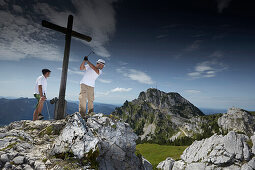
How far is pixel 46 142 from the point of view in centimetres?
725

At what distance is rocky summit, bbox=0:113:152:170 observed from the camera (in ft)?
17.5

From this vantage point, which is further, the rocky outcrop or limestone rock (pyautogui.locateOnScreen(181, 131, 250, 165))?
limestone rock (pyautogui.locateOnScreen(181, 131, 250, 165))

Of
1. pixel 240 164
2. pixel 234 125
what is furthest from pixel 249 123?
pixel 240 164

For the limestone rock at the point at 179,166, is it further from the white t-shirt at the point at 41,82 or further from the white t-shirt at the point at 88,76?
the white t-shirt at the point at 41,82

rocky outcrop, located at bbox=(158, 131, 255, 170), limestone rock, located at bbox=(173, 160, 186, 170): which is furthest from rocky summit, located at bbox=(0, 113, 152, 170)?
limestone rock, located at bbox=(173, 160, 186, 170)

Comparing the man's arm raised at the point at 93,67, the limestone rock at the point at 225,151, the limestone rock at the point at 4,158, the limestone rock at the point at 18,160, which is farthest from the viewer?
the limestone rock at the point at 225,151

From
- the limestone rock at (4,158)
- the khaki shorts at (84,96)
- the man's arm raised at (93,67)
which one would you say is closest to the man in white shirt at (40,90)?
the khaki shorts at (84,96)

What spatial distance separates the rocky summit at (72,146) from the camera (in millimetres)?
5328

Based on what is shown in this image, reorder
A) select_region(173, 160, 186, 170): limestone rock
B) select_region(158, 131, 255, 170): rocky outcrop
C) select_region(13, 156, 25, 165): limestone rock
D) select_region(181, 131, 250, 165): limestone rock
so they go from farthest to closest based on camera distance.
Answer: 1. select_region(173, 160, 186, 170): limestone rock
2. select_region(181, 131, 250, 165): limestone rock
3. select_region(158, 131, 255, 170): rocky outcrop
4. select_region(13, 156, 25, 165): limestone rock

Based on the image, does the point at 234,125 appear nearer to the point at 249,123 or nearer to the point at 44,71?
the point at 249,123

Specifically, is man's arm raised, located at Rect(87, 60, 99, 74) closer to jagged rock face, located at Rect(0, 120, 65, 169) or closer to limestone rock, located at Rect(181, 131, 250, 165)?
jagged rock face, located at Rect(0, 120, 65, 169)

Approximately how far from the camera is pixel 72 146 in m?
6.18

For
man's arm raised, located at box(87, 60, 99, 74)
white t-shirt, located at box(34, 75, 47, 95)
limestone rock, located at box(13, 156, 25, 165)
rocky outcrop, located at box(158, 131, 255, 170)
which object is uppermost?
man's arm raised, located at box(87, 60, 99, 74)

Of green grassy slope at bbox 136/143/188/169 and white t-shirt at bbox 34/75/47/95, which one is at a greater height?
white t-shirt at bbox 34/75/47/95
